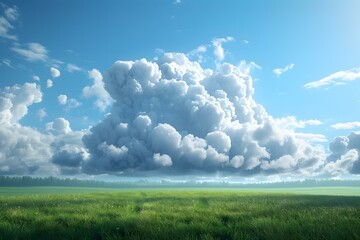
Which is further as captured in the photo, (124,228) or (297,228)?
(124,228)

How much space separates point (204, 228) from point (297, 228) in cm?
289

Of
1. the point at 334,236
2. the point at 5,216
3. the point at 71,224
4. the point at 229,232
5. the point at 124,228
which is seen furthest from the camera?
the point at 5,216

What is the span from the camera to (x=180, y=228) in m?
9.97

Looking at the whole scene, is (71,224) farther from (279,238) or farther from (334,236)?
(334,236)

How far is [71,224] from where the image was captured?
38.6 feet

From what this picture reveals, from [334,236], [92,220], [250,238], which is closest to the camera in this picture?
[334,236]

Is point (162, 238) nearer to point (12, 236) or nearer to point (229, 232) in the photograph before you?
point (229, 232)

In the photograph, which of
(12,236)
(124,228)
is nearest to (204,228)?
(124,228)

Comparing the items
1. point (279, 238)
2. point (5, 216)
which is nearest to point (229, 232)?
point (279, 238)

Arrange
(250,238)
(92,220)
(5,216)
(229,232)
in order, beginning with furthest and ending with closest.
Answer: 1. (5,216)
2. (92,220)
3. (229,232)
4. (250,238)

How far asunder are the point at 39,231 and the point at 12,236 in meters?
0.94

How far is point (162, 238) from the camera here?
8.59 m

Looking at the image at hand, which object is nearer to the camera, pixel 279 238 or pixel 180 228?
pixel 279 238

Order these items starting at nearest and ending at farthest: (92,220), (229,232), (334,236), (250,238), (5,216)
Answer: (334,236), (250,238), (229,232), (92,220), (5,216)
